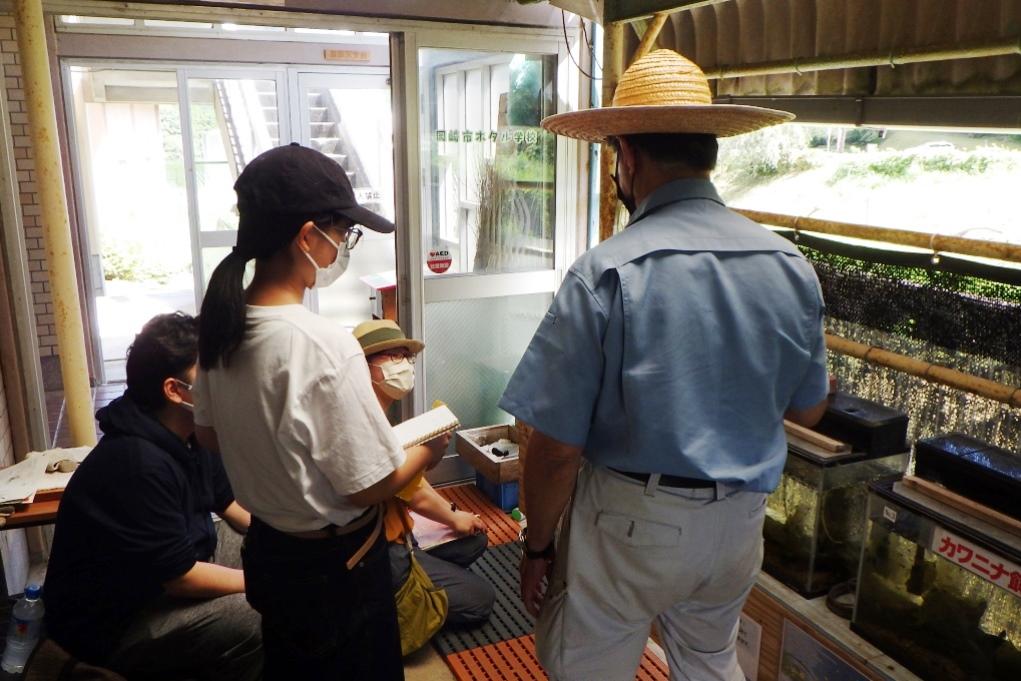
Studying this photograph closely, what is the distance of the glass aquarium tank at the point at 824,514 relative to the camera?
2297 mm

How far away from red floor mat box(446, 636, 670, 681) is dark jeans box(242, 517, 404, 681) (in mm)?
994

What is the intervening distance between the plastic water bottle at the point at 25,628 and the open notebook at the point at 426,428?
4.87 feet

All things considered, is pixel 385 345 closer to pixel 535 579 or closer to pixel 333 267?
pixel 333 267

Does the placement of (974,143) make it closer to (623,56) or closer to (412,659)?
(623,56)

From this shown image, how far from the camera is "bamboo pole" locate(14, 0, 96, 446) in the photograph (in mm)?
2619

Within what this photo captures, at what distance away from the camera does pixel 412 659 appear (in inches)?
106

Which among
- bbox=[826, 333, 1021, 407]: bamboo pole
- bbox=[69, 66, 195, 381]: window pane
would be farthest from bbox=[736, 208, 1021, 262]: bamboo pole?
bbox=[69, 66, 195, 381]: window pane

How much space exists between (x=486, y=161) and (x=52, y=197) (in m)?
1.87

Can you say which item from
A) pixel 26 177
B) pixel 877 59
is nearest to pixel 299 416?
pixel 877 59

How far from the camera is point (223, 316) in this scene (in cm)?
141

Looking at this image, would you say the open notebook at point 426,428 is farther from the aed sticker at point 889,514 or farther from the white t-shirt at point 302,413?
the aed sticker at point 889,514

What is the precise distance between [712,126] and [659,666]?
183cm

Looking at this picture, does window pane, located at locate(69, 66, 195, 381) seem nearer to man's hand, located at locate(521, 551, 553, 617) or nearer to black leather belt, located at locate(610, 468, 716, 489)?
man's hand, located at locate(521, 551, 553, 617)

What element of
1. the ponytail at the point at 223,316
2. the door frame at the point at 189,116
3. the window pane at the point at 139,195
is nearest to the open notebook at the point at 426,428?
the ponytail at the point at 223,316
